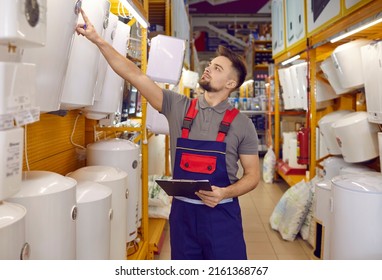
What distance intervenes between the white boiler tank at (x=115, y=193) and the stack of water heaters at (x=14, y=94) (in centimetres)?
106

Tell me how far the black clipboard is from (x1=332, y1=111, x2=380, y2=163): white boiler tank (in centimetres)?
195

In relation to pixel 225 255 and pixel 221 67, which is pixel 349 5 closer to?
pixel 221 67

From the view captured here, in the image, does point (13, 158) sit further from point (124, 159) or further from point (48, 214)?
point (124, 159)

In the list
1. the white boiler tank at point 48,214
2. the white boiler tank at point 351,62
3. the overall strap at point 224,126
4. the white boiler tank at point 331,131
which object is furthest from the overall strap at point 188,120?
the white boiler tank at point 331,131

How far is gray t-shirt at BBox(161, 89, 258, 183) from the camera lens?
217 cm

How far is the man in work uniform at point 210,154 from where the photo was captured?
209 centimetres

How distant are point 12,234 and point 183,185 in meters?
0.87

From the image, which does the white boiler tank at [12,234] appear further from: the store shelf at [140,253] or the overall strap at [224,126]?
the store shelf at [140,253]

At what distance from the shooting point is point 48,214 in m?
1.50

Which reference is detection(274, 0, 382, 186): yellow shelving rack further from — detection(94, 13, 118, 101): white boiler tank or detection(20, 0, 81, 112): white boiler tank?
detection(20, 0, 81, 112): white boiler tank

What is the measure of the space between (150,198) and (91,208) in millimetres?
2402

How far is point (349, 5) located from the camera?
321cm

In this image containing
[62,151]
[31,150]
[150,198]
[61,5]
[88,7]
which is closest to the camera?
[61,5]
